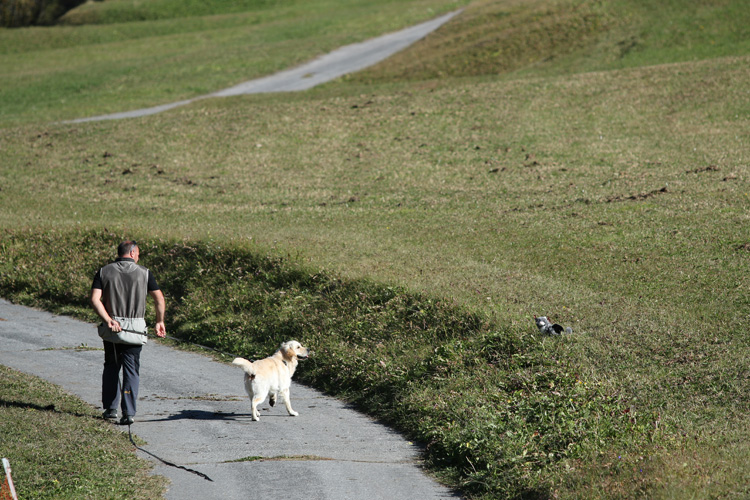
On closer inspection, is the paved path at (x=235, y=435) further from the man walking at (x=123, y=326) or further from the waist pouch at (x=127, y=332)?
the waist pouch at (x=127, y=332)

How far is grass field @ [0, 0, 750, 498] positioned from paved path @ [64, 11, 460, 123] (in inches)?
80.7

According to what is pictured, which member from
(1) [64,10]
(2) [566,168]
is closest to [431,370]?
(2) [566,168]

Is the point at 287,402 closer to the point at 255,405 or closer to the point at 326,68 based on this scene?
the point at 255,405

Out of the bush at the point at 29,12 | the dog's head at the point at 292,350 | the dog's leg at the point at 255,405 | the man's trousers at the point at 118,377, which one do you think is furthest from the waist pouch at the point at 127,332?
the bush at the point at 29,12

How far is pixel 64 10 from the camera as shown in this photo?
79750mm

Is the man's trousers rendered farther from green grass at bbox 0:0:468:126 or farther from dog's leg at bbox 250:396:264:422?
green grass at bbox 0:0:468:126

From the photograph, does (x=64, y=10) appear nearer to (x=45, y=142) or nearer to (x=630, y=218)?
(x=45, y=142)

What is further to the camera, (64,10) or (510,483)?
(64,10)

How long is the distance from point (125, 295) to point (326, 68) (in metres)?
39.2

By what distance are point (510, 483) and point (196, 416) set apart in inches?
185

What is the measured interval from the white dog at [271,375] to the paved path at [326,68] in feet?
99.5

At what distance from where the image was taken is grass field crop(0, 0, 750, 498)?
955 centimetres

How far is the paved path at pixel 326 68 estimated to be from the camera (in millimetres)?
41531

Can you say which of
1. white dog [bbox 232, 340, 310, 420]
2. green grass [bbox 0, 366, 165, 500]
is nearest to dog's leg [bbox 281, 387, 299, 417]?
white dog [bbox 232, 340, 310, 420]
